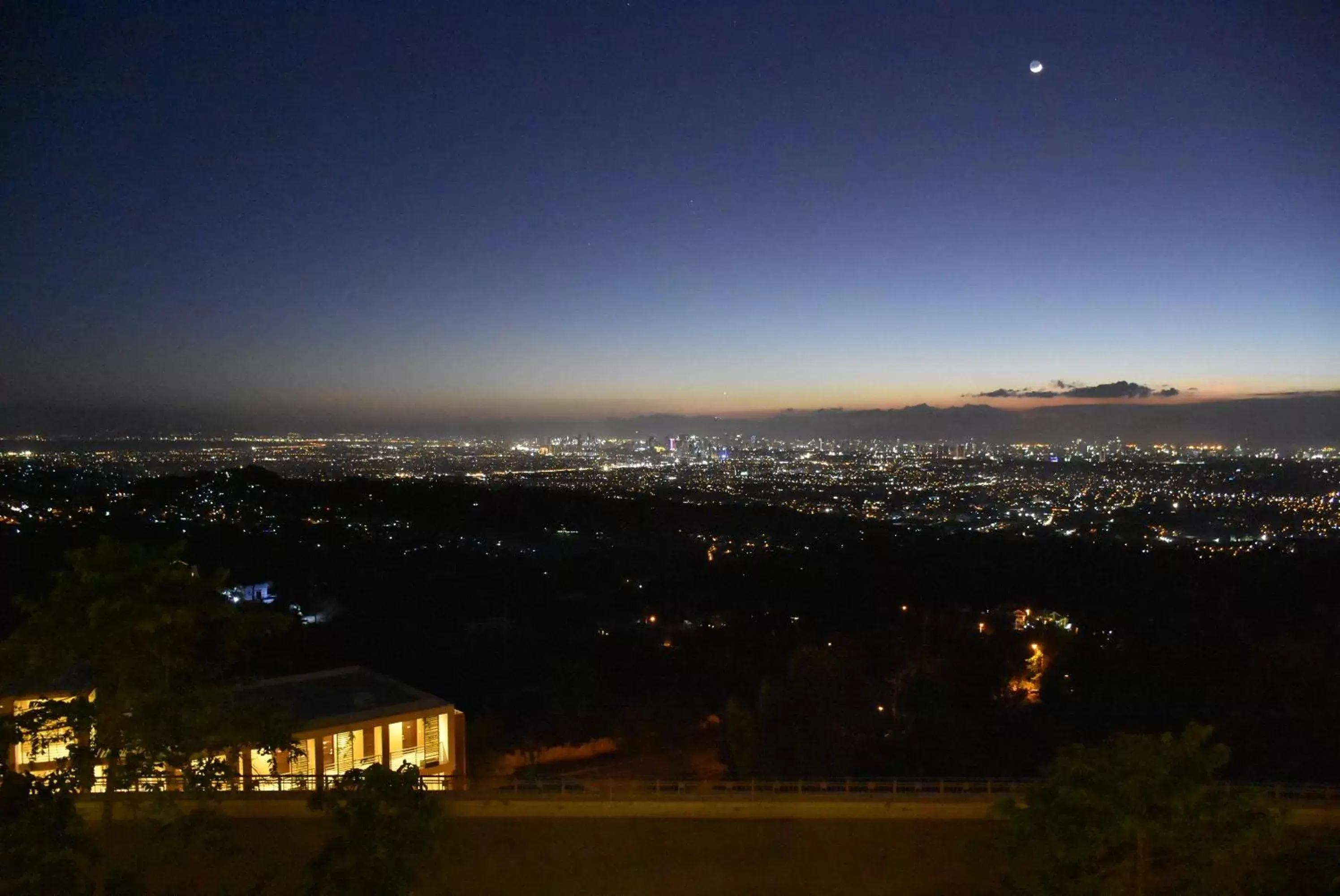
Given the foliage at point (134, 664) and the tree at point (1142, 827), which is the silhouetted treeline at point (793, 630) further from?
the tree at point (1142, 827)

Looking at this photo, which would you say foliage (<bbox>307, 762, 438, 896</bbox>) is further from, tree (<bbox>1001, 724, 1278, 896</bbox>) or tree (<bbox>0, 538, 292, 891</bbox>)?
tree (<bbox>1001, 724, 1278, 896</bbox>)

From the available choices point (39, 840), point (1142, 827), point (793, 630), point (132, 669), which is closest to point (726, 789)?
point (1142, 827)

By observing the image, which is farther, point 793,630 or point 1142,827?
point 793,630

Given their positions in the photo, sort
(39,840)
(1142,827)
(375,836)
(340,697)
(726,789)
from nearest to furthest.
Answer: (39,840) → (1142,827) → (375,836) → (726,789) → (340,697)

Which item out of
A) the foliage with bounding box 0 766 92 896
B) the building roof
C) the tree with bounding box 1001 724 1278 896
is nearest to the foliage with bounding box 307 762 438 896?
the foliage with bounding box 0 766 92 896

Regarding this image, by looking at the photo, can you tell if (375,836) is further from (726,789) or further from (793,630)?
(793,630)
